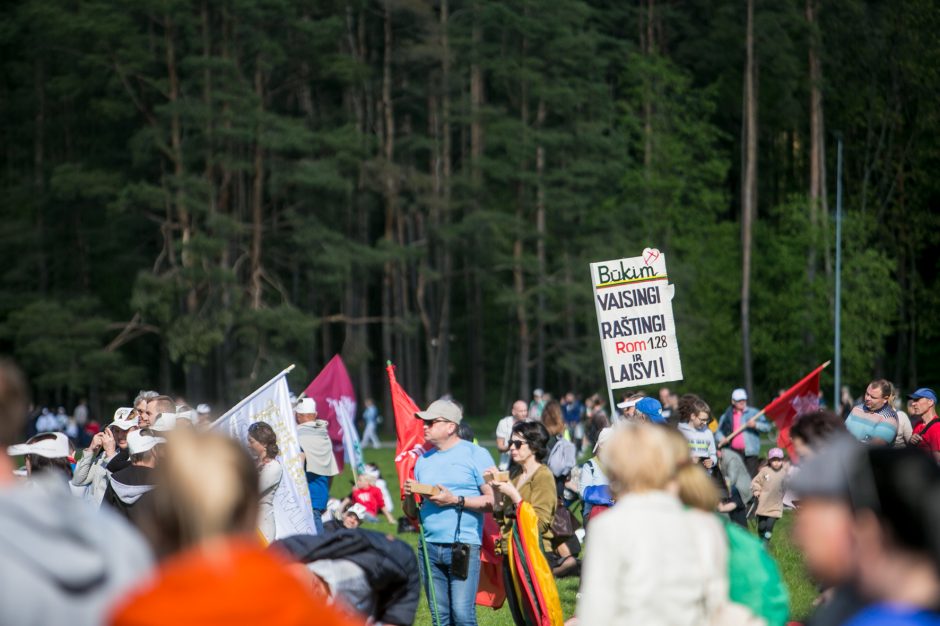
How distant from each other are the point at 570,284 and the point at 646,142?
890 cm

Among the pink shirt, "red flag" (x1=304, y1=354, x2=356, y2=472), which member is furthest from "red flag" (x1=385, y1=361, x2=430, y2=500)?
the pink shirt

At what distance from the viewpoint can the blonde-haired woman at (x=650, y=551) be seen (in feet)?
15.2

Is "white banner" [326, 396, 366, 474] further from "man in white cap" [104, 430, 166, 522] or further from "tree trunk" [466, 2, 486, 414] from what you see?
"tree trunk" [466, 2, 486, 414]

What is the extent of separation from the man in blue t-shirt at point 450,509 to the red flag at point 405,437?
2.09 metres

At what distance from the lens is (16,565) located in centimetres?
323

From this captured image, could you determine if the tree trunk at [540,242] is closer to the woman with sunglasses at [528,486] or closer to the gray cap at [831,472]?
the woman with sunglasses at [528,486]

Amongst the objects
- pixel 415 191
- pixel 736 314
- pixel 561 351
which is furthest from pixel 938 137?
pixel 415 191

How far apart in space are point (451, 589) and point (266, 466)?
129 centimetres

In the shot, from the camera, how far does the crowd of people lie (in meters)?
3.12

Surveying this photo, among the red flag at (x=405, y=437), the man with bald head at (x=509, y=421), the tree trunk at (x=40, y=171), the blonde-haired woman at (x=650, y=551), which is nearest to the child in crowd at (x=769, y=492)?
the man with bald head at (x=509, y=421)

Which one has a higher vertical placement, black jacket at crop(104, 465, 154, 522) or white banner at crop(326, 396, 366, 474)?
black jacket at crop(104, 465, 154, 522)

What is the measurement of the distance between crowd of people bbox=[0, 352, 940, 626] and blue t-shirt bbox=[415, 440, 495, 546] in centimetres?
1

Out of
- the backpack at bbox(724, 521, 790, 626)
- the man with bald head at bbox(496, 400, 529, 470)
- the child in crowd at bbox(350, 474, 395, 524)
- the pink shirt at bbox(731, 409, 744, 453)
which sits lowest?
the child in crowd at bbox(350, 474, 395, 524)

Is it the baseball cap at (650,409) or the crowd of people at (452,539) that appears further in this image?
the baseball cap at (650,409)
